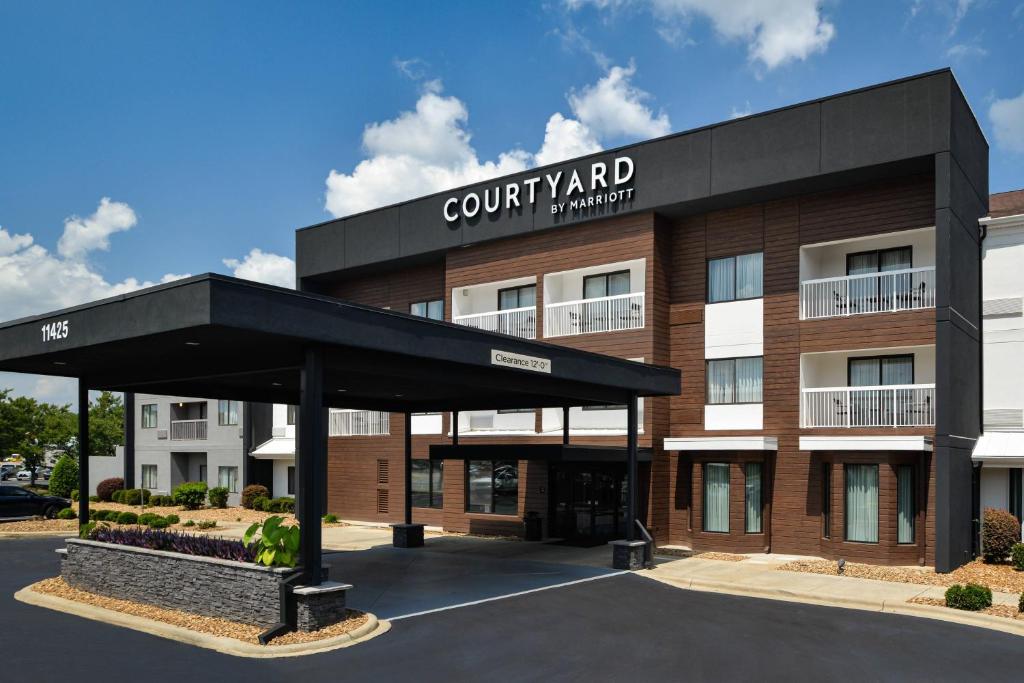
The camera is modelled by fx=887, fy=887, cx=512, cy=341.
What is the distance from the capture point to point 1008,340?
976 inches

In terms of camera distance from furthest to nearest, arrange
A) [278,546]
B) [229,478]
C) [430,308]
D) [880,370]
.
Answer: [229,478], [430,308], [880,370], [278,546]

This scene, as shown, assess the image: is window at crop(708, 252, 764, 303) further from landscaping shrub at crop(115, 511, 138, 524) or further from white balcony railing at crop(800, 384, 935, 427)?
landscaping shrub at crop(115, 511, 138, 524)

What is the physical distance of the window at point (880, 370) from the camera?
78.0 ft

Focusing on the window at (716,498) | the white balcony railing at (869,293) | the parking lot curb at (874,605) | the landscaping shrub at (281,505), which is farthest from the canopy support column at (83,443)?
the white balcony railing at (869,293)

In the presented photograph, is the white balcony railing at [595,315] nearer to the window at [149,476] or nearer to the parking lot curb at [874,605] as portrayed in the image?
the parking lot curb at [874,605]

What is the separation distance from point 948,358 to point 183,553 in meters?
17.7

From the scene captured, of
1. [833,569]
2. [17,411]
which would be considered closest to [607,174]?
[833,569]

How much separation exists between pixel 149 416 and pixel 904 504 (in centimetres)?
4073

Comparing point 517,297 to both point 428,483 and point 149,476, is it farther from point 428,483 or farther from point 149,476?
point 149,476

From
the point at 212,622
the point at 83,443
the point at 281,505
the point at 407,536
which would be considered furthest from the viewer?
the point at 281,505

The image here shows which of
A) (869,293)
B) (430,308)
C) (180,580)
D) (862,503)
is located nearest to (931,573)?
(862,503)

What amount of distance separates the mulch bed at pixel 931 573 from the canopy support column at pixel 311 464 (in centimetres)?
1269

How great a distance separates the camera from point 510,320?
99.9 ft

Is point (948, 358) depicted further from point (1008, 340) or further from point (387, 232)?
point (387, 232)
